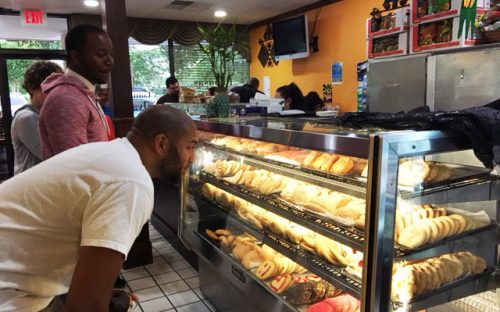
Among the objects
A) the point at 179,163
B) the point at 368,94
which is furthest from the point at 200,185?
the point at 368,94

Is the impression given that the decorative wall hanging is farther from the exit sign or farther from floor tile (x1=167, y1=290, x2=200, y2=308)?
the exit sign

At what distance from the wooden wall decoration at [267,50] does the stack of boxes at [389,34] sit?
138 inches

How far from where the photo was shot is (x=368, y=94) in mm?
4949

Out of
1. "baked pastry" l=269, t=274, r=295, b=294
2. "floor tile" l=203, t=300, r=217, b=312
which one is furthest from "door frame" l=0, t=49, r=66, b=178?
A: "baked pastry" l=269, t=274, r=295, b=294

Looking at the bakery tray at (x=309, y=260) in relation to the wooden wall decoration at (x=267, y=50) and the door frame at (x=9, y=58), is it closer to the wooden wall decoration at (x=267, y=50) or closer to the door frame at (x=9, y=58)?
the door frame at (x=9, y=58)

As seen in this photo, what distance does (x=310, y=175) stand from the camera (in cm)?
205

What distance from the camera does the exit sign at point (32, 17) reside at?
6.74 meters

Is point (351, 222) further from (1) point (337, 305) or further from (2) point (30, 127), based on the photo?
(2) point (30, 127)

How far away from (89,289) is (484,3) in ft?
13.1

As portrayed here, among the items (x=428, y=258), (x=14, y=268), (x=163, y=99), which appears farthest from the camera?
(x=163, y=99)

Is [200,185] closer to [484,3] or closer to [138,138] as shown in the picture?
[138,138]

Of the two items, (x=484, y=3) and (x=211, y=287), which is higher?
(x=484, y=3)

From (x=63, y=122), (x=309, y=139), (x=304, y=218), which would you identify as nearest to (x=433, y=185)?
(x=309, y=139)

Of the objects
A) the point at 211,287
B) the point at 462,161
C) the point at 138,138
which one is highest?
the point at 138,138
